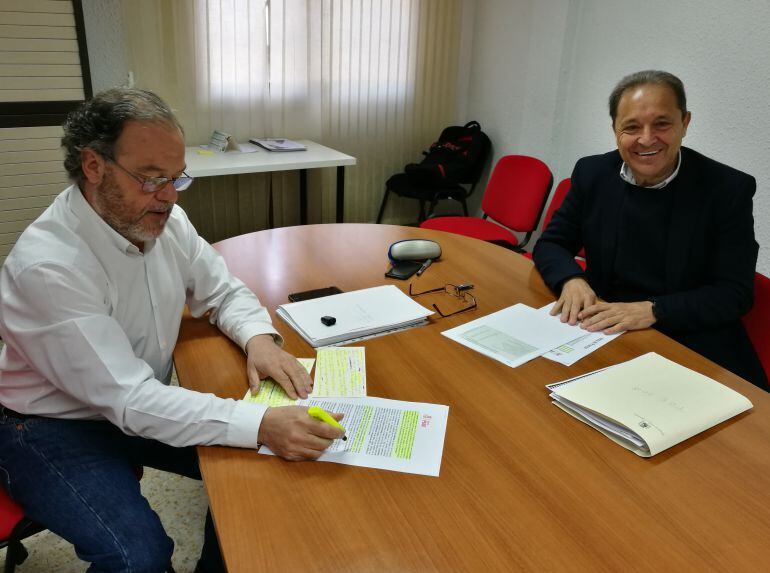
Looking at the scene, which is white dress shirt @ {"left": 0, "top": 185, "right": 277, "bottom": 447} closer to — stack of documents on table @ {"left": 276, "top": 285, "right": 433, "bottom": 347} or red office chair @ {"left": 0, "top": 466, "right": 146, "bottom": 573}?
red office chair @ {"left": 0, "top": 466, "right": 146, "bottom": 573}

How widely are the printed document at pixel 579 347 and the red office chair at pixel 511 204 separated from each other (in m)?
1.61

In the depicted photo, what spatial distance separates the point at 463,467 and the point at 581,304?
77cm

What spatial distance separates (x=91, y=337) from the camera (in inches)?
42.2

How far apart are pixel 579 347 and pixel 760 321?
0.60 meters

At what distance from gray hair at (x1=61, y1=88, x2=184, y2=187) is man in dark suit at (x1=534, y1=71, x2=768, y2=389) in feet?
3.77

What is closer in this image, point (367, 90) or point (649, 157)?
point (649, 157)

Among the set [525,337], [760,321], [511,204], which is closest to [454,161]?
[511,204]

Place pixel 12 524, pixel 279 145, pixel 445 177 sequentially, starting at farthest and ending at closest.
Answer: pixel 445 177, pixel 279 145, pixel 12 524

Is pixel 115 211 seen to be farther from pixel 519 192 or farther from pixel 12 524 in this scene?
pixel 519 192

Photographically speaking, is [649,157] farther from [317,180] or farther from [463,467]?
[317,180]

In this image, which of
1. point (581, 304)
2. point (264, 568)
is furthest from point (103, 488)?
point (581, 304)

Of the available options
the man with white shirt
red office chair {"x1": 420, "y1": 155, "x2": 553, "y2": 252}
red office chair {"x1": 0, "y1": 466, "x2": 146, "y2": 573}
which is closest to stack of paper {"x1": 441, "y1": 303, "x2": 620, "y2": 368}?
the man with white shirt

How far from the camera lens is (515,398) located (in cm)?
119

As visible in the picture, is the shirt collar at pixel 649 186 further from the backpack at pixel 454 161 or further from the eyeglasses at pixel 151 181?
the backpack at pixel 454 161
